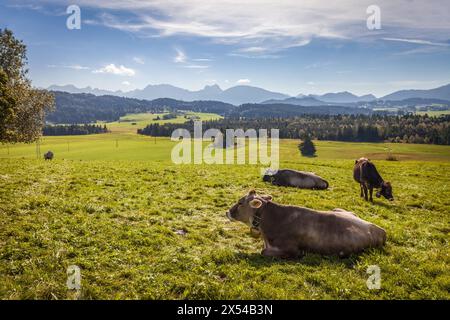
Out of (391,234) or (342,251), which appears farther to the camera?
(391,234)

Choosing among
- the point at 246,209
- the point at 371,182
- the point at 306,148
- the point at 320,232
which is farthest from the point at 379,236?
the point at 306,148

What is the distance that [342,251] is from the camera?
10.7 metres

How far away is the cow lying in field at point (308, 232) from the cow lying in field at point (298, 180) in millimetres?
12181

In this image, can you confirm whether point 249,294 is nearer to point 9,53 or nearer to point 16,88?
point 16,88

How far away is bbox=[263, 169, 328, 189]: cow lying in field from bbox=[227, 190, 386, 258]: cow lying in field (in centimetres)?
1218

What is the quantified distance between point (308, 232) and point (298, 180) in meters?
13.5

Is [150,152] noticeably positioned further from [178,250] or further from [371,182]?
[178,250]

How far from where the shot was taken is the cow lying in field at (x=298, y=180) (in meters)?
24.0

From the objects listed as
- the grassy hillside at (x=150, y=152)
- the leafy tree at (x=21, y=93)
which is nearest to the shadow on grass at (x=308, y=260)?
the leafy tree at (x=21, y=93)

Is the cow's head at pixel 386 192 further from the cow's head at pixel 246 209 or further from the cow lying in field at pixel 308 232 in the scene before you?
the cow's head at pixel 246 209

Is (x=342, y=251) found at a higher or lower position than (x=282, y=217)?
lower
